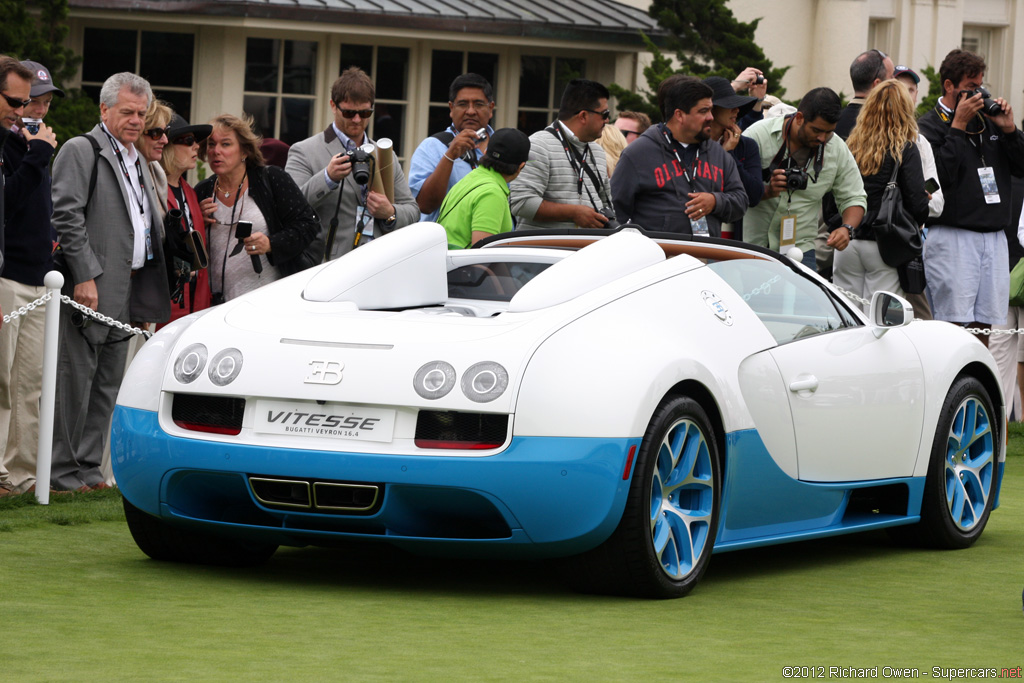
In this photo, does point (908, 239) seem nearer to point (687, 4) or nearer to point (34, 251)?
point (34, 251)

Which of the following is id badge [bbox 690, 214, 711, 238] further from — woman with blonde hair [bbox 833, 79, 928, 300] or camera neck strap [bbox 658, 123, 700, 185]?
woman with blonde hair [bbox 833, 79, 928, 300]

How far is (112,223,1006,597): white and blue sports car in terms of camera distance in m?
5.49

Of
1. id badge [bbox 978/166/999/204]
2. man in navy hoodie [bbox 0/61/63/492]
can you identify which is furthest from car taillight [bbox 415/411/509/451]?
id badge [bbox 978/166/999/204]

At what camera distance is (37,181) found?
8.02 meters

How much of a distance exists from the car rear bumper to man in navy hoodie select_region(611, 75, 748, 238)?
392cm

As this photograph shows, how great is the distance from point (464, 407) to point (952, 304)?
677cm

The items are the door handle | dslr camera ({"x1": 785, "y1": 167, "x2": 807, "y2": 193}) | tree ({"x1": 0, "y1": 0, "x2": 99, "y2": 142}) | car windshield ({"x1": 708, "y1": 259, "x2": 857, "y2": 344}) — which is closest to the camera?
the door handle

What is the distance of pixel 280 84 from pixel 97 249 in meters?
12.9

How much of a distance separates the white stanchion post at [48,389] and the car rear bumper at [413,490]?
2.17 meters

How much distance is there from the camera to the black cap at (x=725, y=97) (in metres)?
10.4

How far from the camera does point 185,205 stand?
8930mm

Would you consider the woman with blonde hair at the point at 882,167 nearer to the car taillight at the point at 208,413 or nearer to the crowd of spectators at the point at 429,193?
the crowd of spectators at the point at 429,193

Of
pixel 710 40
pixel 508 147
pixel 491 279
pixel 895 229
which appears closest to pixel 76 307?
pixel 508 147

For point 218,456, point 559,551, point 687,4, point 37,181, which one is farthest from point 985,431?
point 687,4
